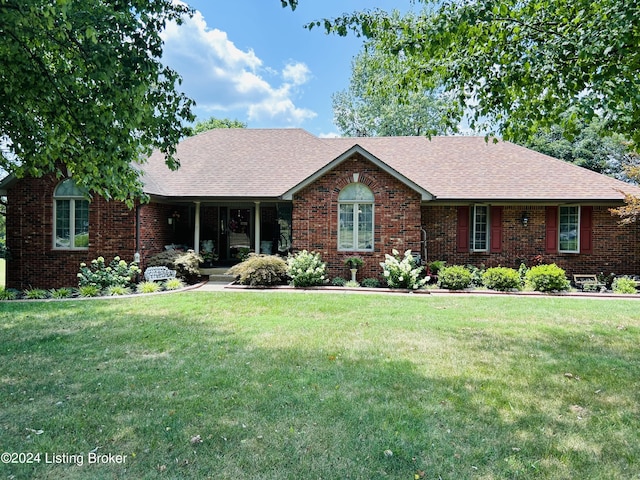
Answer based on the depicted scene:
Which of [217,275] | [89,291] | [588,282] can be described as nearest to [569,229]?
[588,282]

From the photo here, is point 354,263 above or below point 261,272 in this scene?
above

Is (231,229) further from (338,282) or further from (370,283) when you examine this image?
(370,283)

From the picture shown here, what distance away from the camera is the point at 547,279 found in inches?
459

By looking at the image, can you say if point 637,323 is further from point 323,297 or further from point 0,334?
point 0,334

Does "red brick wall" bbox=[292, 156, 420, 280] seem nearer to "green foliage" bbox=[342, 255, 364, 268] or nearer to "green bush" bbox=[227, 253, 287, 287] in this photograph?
"green foliage" bbox=[342, 255, 364, 268]

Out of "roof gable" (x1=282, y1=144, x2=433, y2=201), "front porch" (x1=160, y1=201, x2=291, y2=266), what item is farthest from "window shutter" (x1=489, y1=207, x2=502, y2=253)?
"front porch" (x1=160, y1=201, x2=291, y2=266)

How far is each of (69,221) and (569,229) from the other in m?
17.4

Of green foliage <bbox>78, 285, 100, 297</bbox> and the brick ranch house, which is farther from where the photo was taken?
the brick ranch house

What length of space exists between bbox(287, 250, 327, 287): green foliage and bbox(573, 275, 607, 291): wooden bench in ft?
28.2

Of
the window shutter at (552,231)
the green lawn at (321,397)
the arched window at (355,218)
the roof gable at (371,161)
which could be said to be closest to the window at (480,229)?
the window shutter at (552,231)

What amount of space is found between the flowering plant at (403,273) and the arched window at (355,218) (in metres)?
1.11

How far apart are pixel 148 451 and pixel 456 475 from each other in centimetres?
249

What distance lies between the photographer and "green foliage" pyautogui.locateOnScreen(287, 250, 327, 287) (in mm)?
12164

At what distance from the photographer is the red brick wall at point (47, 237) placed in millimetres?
12359
